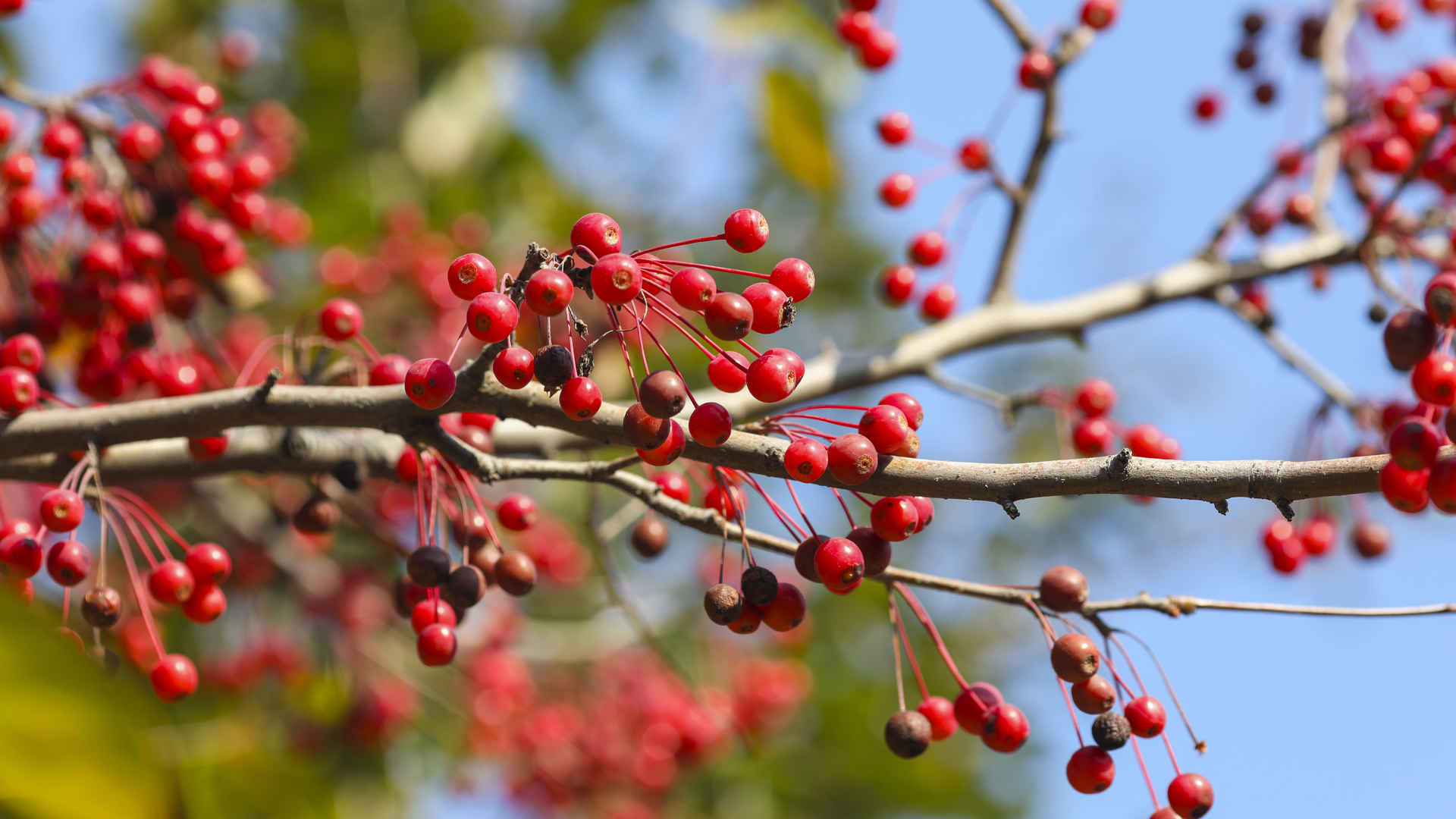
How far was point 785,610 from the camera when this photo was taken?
70.2 inches

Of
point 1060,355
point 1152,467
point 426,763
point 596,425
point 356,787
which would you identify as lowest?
point 1152,467

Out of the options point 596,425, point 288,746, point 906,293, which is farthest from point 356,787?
point 596,425

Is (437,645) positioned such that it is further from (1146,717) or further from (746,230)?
(1146,717)

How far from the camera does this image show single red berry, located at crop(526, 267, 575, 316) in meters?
1.48

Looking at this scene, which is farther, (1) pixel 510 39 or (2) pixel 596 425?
(1) pixel 510 39

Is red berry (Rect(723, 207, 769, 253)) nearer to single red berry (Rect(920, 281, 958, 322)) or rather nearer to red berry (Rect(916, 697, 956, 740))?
red berry (Rect(916, 697, 956, 740))

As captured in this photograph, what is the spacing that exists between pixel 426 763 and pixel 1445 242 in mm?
4570

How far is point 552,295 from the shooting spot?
4.84 feet

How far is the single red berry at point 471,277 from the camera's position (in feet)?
5.28

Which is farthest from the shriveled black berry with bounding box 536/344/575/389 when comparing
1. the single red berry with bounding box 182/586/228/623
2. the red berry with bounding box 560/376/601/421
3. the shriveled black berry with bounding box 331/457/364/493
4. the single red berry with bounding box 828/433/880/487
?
the single red berry with bounding box 182/586/228/623

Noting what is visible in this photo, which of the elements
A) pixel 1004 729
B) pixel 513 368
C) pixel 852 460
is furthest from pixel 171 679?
pixel 1004 729

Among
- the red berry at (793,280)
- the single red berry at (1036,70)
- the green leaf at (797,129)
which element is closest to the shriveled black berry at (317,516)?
the red berry at (793,280)

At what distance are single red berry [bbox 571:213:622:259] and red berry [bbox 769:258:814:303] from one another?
0.76ft

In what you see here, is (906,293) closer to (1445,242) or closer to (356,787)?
(1445,242)
